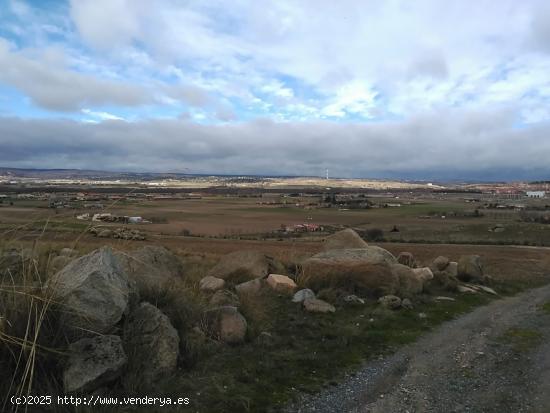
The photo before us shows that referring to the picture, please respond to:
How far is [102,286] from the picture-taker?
6.42 metres

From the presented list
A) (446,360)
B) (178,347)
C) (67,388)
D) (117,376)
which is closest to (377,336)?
(446,360)

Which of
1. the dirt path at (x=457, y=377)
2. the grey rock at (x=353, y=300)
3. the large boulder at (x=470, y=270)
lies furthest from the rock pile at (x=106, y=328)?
the large boulder at (x=470, y=270)

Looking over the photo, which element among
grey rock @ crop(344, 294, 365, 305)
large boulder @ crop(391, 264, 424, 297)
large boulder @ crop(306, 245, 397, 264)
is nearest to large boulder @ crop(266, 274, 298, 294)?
grey rock @ crop(344, 294, 365, 305)

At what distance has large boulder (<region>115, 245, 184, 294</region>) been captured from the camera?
321 inches

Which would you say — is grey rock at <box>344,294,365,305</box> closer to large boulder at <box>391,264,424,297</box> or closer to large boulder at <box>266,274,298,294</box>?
large boulder at <box>266,274,298,294</box>

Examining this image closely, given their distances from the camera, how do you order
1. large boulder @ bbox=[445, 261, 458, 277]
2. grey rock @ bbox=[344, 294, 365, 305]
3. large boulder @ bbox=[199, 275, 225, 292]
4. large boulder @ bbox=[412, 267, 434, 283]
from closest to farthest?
large boulder @ bbox=[199, 275, 225, 292], grey rock @ bbox=[344, 294, 365, 305], large boulder @ bbox=[412, 267, 434, 283], large boulder @ bbox=[445, 261, 458, 277]

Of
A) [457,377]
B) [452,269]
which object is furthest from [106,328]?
[452,269]

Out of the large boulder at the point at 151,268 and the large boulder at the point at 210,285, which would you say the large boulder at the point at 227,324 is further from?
the large boulder at the point at 210,285

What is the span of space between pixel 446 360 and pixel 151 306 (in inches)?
193

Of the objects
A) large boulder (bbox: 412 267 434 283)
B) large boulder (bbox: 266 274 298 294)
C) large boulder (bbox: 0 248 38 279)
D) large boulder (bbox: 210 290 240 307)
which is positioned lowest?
large boulder (bbox: 412 267 434 283)

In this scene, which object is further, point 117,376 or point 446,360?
point 446,360

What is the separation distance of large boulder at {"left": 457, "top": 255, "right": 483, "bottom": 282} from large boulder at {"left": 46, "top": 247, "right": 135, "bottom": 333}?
1443 cm

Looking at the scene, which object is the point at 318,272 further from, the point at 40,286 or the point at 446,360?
the point at 40,286

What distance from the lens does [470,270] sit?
59.6 feet
